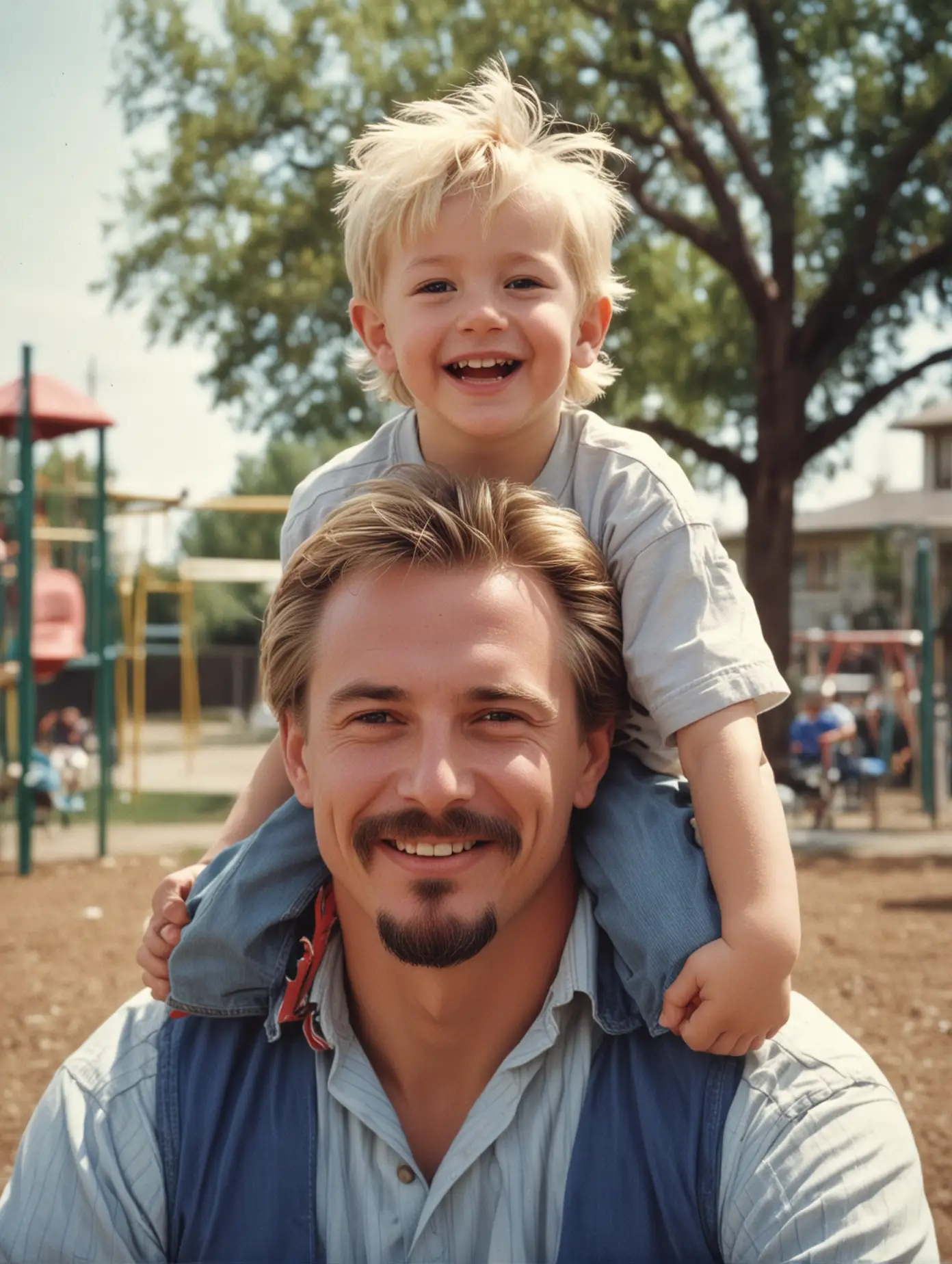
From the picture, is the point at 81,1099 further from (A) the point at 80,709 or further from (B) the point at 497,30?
(A) the point at 80,709

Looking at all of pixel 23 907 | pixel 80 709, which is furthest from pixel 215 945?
pixel 80 709

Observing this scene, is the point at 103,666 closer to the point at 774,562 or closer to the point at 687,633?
the point at 774,562

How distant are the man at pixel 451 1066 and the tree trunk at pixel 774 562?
43.9 ft

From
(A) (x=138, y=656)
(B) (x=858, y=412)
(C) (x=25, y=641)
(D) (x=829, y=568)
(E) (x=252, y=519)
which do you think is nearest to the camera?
(C) (x=25, y=641)

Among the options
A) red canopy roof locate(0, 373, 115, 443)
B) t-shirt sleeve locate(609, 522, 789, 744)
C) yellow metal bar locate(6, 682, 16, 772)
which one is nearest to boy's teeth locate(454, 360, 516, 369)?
t-shirt sleeve locate(609, 522, 789, 744)

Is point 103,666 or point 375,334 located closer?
point 375,334

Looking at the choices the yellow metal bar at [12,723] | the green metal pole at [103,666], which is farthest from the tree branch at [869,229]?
the yellow metal bar at [12,723]

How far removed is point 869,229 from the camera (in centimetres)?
1523

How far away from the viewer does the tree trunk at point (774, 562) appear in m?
15.2

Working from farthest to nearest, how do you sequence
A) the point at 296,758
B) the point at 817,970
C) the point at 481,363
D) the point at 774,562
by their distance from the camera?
the point at 774,562 → the point at 817,970 → the point at 481,363 → the point at 296,758

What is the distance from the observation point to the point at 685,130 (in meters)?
15.4

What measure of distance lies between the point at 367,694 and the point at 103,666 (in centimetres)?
1000

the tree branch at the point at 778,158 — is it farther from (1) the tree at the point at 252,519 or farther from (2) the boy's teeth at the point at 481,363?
(1) the tree at the point at 252,519

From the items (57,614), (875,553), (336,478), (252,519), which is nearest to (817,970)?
(336,478)
